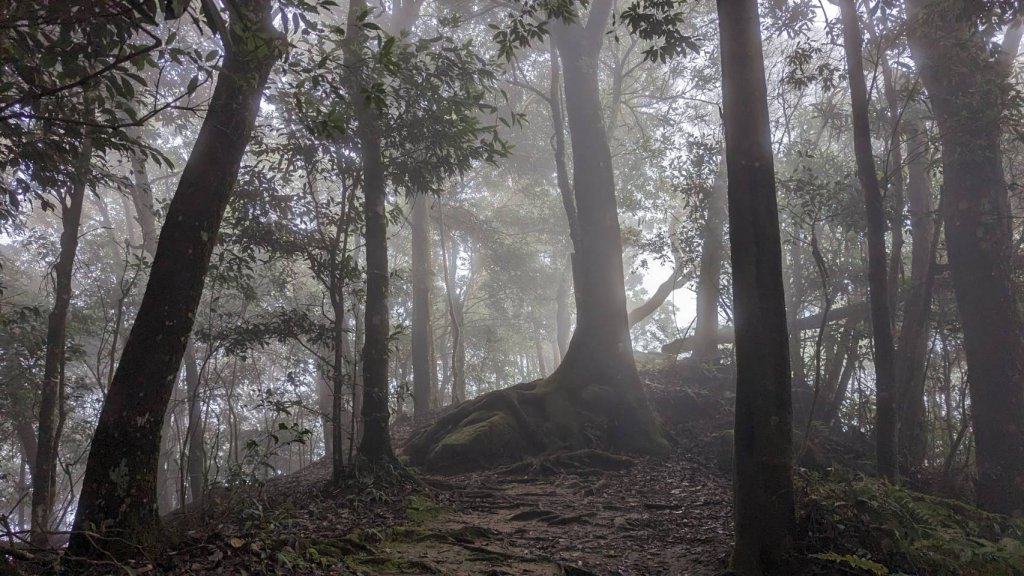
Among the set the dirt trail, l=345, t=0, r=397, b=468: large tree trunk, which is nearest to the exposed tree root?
the dirt trail

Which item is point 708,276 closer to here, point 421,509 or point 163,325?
point 421,509

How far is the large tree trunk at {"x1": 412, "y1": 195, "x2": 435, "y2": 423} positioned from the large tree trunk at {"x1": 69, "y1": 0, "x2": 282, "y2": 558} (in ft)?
41.2

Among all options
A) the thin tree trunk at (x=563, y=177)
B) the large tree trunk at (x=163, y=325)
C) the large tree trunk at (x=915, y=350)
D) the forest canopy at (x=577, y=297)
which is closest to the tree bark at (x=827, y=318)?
the forest canopy at (x=577, y=297)

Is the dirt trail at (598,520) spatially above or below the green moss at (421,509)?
below

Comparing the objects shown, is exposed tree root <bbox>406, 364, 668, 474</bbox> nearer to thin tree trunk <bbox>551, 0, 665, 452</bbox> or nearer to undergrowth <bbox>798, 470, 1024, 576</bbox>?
thin tree trunk <bbox>551, 0, 665, 452</bbox>

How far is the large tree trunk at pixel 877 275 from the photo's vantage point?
712cm

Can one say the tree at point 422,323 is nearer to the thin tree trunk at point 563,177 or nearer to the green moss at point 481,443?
the thin tree trunk at point 563,177

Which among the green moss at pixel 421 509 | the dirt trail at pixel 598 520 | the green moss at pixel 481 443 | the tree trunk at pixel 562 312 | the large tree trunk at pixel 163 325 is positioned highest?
the tree trunk at pixel 562 312

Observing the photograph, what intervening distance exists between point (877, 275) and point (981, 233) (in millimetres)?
2966

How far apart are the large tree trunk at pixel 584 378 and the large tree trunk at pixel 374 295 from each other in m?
2.50

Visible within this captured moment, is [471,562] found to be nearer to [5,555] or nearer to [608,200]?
[5,555]

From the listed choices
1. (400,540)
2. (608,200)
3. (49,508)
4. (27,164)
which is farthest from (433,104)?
(49,508)

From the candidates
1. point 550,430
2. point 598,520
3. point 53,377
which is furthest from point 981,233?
point 53,377

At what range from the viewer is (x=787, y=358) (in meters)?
5.08
